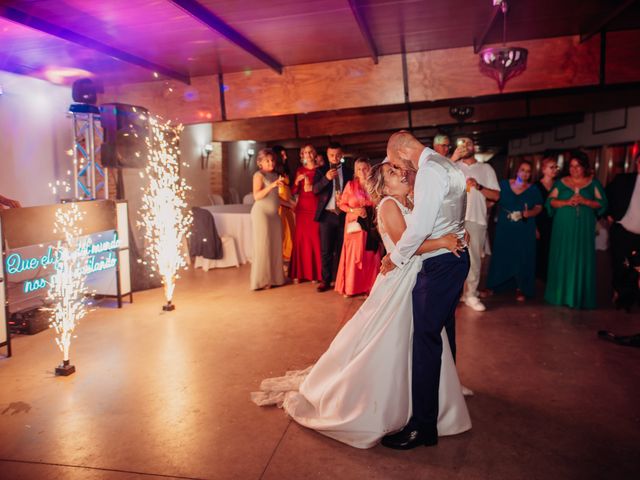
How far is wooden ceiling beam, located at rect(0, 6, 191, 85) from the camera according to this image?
12.1 ft

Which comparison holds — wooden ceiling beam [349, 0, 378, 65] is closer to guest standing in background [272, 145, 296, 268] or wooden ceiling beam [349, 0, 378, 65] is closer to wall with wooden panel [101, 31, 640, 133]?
wall with wooden panel [101, 31, 640, 133]

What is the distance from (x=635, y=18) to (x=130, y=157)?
213 inches

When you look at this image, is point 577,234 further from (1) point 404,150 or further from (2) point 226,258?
(2) point 226,258

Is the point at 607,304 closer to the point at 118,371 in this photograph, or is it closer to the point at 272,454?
the point at 272,454

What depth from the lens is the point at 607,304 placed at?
191 inches

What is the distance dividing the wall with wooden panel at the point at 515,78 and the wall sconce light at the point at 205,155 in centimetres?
636

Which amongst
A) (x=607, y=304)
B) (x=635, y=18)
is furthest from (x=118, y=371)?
(x=635, y=18)

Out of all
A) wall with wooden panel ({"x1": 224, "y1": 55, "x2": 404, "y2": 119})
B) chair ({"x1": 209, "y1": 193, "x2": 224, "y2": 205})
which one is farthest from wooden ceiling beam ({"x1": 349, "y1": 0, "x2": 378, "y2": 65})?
chair ({"x1": 209, "y1": 193, "x2": 224, "y2": 205})

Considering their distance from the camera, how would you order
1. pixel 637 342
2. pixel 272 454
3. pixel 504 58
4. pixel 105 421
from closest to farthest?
pixel 272 454 < pixel 105 421 < pixel 637 342 < pixel 504 58

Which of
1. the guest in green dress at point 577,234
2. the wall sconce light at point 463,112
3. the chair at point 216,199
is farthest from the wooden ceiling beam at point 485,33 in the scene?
the chair at point 216,199

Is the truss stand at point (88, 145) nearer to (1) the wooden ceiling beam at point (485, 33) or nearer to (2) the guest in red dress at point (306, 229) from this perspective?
(2) the guest in red dress at point (306, 229)

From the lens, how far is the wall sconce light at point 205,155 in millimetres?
10555

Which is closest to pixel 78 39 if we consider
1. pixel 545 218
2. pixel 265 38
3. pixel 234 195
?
pixel 265 38

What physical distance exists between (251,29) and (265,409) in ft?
10.5
